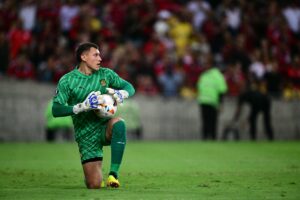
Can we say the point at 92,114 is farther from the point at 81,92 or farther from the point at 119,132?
the point at 119,132

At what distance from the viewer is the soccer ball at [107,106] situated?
410 inches

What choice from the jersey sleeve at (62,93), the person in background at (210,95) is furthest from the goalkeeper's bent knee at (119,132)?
the person in background at (210,95)

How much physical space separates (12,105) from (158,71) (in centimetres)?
490

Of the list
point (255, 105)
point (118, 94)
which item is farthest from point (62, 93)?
point (255, 105)

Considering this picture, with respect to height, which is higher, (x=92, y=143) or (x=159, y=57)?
(x=159, y=57)

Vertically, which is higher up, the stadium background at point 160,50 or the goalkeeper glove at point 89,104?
the stadium background at point 160,50

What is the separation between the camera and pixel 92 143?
1083cm

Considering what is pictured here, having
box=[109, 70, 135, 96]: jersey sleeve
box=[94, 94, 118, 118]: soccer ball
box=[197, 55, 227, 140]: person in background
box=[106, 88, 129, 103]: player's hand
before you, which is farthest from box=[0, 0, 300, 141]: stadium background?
box=[94, 94, 118, 118]: soccer ball

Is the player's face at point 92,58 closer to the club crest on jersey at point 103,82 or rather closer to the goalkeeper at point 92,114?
the goalkeeper at point 92,114

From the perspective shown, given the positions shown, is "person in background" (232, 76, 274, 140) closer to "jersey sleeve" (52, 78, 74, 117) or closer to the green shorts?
the green shorts

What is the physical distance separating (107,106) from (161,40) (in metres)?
16.4

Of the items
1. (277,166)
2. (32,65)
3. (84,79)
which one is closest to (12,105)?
(32,65)

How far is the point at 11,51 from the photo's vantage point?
964 inches

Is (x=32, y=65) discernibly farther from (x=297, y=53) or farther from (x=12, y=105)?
(x=297, y=53)
